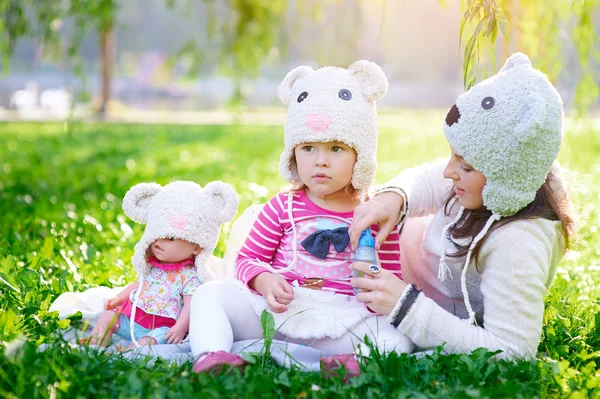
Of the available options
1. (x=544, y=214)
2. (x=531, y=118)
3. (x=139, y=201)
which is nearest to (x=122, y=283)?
(x=139, y=201)

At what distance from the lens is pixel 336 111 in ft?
9.32

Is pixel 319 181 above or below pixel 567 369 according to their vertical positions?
above

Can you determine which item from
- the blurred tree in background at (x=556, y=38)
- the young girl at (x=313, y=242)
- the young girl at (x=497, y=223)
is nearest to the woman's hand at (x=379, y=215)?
the young girl at (x=497, y=223)

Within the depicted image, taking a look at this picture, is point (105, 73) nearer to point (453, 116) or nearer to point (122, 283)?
point (122, 283)

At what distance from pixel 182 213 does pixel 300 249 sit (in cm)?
51

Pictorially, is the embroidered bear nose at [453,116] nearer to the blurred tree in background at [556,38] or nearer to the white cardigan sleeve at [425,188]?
the white cardigan sleeve at [425,188]

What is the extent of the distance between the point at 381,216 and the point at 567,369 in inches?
32.7

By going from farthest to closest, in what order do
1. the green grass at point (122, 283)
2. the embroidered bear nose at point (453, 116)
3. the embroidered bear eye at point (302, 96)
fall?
the embroidered bear eye at point (302, 96), the embroidered bear nose at point (453, 116), the green grass at point (122, 283)

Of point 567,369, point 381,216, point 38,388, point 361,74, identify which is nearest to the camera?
point 38,388

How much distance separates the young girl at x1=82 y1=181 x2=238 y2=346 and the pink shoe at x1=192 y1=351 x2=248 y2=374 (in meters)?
0.45

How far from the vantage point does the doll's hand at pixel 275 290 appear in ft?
8.71

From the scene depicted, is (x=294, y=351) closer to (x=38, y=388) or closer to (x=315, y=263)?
(x=315, y=263)

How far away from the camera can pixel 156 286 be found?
9.98 ft

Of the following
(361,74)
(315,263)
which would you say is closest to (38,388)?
(315,263)
